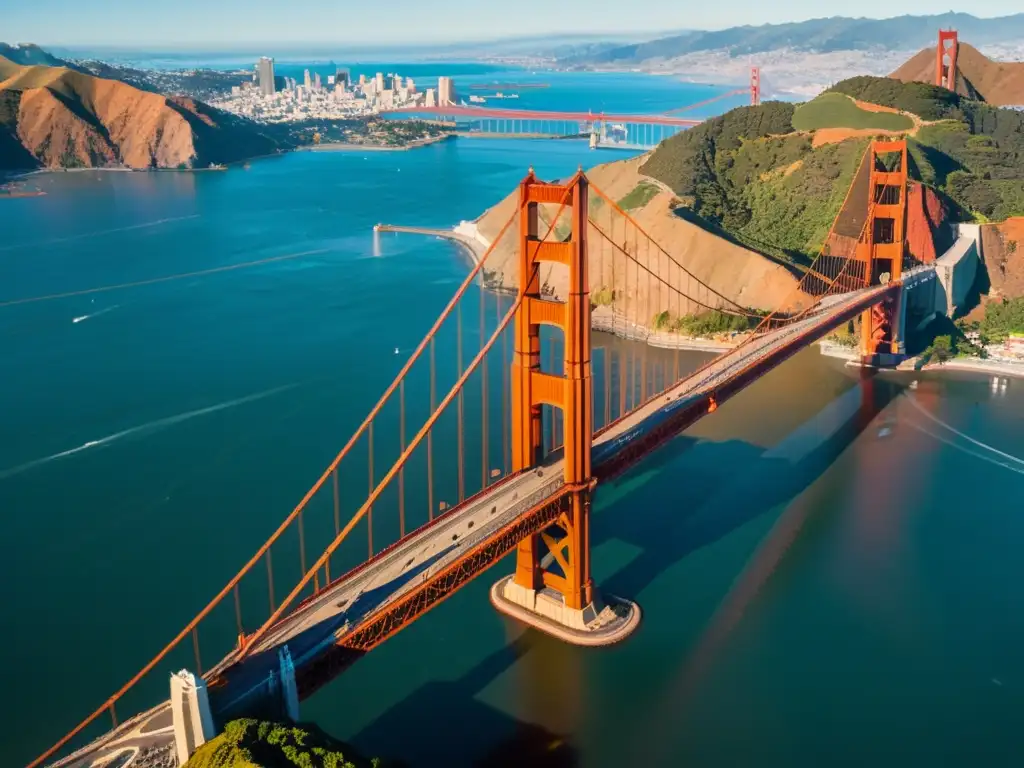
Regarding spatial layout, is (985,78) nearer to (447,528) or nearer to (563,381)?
(563,381)

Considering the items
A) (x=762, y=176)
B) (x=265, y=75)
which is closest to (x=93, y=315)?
(x=762, y=176)

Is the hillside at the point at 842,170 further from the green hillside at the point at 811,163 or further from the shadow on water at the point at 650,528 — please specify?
the shadow on water at the point at 650,528

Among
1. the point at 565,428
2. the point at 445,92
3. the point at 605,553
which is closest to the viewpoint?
the point at 565,428

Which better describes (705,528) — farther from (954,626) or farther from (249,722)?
(249,722)

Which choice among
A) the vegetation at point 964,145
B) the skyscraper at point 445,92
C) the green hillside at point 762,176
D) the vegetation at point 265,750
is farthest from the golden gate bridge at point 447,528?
the skyscraper at point 445,92

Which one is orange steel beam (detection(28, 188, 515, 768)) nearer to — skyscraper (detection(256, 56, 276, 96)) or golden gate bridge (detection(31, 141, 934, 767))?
golden gate bridge (detection(31, 141, 934, 767))
